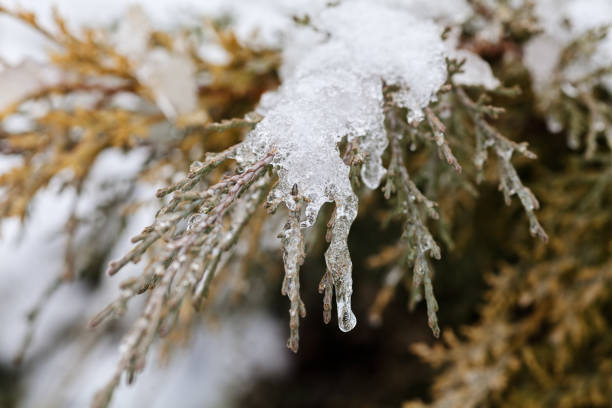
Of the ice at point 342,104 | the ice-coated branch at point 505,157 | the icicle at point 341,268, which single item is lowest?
the icicle at point 341,268

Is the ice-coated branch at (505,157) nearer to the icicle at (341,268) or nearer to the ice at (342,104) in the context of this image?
the ice at (342,104)

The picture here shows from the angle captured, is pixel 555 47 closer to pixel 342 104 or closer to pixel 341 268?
pixel 342 104

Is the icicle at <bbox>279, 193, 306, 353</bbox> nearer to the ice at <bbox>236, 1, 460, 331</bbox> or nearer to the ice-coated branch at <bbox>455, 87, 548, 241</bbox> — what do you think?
the ice at <bbox>236, 1, 460, 331</bbox>

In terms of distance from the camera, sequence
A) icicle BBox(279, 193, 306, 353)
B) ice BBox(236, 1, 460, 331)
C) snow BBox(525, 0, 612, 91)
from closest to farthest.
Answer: icicle BBox(279, 193, 306, 353) → ice BBox(236, 1, 460, 331) → snow BBox(525, 0, 612, 91)

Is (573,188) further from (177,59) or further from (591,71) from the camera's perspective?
(177,59)

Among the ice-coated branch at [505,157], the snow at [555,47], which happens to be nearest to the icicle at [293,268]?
the ice-coated branch at [505,157]

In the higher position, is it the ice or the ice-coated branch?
the ice

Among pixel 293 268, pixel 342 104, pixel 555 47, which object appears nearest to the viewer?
pixel 293 268

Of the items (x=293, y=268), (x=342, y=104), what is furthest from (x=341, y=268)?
(x=342, y=104)

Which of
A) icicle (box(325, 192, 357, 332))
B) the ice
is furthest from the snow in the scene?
icicle (box(325, 192, 357, 332))

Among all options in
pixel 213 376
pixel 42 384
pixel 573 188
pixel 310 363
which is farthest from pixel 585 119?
pixel 42 384

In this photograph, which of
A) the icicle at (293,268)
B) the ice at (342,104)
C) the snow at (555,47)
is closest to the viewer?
the icicle at (293,268)

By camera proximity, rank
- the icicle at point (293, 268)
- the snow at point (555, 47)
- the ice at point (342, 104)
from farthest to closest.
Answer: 1. the snow at point (555, 47)
2. the ice at point (342, 104)
3. the icicle at point (293, 268)
